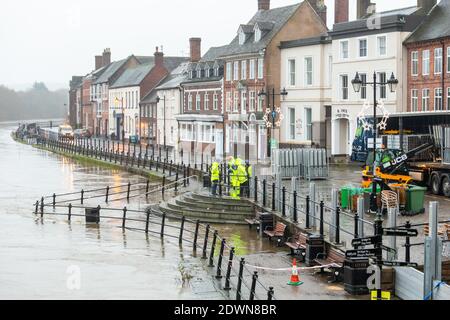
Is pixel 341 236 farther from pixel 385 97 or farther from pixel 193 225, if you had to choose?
pixel 385 97

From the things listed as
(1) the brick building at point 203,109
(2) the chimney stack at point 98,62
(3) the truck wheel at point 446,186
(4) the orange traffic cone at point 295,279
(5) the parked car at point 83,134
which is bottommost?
(4) the orange traffic cone at point 295,279

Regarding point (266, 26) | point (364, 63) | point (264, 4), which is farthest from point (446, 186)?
point (264, 4)

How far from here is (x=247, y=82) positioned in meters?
62.5

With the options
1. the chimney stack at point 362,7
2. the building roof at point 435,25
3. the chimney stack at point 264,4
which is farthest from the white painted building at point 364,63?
the chimney stack at point 264,4

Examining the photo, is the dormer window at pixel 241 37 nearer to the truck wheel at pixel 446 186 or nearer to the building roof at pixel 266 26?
the building roof at pixel 266 26

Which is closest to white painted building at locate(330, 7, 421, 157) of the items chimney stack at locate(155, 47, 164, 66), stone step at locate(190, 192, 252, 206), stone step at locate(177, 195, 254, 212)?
stone step at locate(190, 192, 252, 206)

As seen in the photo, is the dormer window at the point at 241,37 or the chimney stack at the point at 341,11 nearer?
the chimney stack at the point at 341,11

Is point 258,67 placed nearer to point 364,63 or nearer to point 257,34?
point 257,34

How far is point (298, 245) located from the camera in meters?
23.3

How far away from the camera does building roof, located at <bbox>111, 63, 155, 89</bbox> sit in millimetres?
94250

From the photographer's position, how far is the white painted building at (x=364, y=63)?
47438mm

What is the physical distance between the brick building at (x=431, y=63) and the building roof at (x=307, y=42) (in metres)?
8.09

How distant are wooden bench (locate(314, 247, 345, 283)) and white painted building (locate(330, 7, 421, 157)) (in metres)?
25.2
